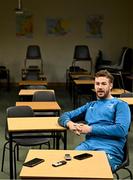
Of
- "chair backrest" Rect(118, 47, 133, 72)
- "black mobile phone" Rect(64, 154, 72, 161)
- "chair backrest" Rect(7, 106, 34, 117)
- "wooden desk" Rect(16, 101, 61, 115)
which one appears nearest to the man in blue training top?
"black mobile phone" Rect(64, 154, 72, 161)

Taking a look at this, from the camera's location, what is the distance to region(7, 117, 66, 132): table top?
3.28m

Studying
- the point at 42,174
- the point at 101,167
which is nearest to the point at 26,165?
the point at 42,174

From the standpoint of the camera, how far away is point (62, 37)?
1198 cm

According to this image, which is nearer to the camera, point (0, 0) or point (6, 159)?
point (6, 159)

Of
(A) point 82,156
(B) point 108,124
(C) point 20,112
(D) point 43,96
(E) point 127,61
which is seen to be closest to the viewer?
(A) point 82,156

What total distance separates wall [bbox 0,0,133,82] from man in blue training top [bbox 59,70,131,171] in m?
8.75

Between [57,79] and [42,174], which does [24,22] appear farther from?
[42,174]

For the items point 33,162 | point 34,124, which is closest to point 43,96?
A: point 34,124

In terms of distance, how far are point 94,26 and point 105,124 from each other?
919cm

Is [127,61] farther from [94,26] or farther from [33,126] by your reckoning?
[33,126]

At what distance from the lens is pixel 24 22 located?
11875 mm

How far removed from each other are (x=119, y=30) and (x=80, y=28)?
53.2 inches

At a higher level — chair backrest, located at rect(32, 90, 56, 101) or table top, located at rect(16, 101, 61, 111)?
chair backrest, located at rect(32, 90, 56, 101)

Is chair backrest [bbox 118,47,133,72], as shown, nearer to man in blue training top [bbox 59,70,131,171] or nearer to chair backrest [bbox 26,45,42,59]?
chair backrest [bbox 26,45,42,59]
